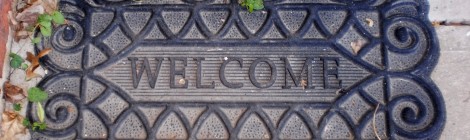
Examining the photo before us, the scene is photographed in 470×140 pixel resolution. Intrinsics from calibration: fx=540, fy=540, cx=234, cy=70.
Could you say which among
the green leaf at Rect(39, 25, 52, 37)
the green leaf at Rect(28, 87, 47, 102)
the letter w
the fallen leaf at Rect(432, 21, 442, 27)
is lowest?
the green leaf at Rect(28, 87, 47, 102)

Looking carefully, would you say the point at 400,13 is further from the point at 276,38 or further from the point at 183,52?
the point at 183,52

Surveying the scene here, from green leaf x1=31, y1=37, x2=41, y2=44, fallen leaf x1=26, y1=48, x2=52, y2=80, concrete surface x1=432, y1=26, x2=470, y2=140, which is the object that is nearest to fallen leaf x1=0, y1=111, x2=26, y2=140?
fallen leaf x1=26, y1=48, x2=52, y2=80

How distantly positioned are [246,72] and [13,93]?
3.83 ft

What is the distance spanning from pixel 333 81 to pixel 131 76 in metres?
1.01

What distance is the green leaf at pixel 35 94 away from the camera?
105 inches

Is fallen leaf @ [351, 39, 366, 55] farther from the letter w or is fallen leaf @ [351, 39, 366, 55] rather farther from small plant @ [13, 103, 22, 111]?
small plant @ [13, 103, 22, 111]

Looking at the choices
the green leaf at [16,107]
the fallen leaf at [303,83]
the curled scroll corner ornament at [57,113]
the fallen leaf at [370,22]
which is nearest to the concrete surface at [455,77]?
the fallen leaf at [370,22]

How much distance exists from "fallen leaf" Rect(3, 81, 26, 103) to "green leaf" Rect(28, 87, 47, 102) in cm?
6

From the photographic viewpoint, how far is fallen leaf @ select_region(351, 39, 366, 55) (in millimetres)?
2701

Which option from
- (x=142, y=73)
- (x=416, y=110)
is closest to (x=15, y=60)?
(x=142, y=73)

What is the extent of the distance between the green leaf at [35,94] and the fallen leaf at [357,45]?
1.56 meters

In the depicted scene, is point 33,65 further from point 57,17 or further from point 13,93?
point 57,17

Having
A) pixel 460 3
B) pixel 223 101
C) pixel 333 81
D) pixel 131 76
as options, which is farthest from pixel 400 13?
pixel 131 76

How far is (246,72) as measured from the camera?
8.84ft
